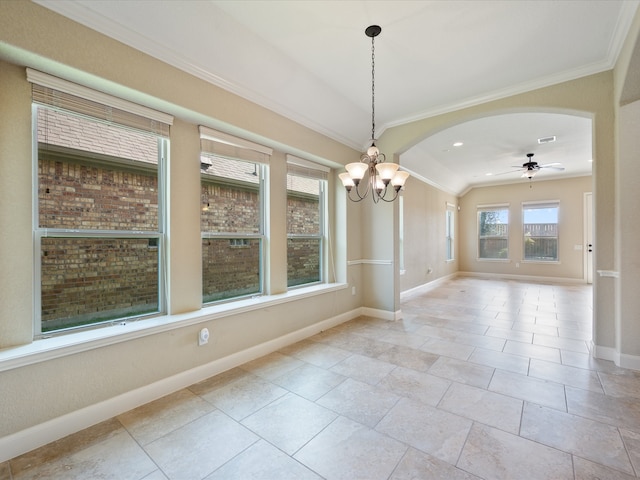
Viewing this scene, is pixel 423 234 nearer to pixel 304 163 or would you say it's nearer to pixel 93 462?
pixel 304 163

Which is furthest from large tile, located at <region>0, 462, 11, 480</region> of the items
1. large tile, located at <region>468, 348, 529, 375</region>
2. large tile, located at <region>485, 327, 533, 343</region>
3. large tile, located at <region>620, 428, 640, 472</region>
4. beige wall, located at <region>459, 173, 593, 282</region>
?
beige wall, located at <region>459, 173, 593, 282</region>

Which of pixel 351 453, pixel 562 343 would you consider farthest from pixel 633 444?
pixel 562 343

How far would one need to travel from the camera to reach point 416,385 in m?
2.52

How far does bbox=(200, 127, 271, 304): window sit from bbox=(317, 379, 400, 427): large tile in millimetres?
1543

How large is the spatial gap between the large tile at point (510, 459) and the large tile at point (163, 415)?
1.85 m

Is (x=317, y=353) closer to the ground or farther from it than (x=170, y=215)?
closer to the ground

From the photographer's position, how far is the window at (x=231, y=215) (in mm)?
2910

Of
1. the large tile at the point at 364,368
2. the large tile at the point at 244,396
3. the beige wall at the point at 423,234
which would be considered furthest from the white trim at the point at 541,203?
the large tile at the point at 244,396

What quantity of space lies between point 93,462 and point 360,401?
178 centimetres

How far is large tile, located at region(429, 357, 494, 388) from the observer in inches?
103

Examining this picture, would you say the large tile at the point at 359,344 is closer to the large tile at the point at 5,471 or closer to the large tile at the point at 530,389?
the large tile at the point at 530,389

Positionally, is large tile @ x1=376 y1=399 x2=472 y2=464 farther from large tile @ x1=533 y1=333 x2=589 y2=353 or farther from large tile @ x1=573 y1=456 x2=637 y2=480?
large tile @ x1=533 y1=333 x2=589 y2=353

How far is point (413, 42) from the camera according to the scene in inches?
103

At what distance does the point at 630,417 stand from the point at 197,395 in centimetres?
332
